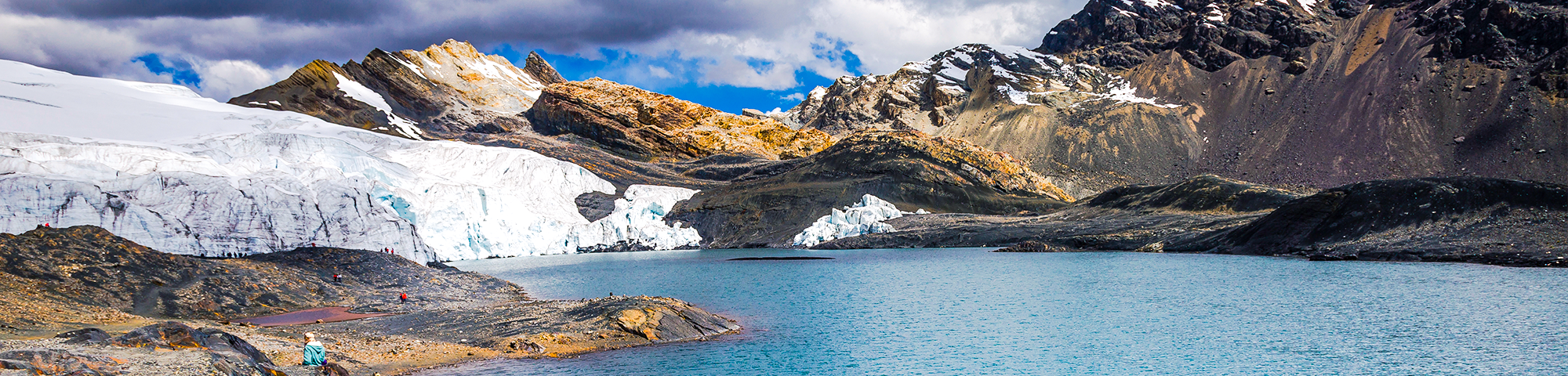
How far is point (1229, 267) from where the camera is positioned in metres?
73.9

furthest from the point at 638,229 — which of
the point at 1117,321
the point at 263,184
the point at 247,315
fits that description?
the point at 1117,321

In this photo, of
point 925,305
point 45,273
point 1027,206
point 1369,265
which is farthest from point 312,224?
point 1027,206

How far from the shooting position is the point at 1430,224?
7725 cm

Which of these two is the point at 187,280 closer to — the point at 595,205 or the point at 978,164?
the point at 595,205

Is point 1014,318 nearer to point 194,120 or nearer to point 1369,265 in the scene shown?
point 1369,265

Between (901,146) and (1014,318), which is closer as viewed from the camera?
(1014,318)

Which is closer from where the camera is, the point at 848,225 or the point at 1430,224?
the point at 1430,224

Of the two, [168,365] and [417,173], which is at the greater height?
[417,173]

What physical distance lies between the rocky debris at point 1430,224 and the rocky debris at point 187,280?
73079 millimetres

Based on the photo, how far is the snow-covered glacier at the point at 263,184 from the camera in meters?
62.0

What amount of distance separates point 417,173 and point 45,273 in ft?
315

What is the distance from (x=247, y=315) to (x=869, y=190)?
137 metres

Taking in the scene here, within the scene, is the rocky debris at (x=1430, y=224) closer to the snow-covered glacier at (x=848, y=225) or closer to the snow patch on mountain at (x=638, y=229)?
the snow-covered glacier at (x=848, y=225)

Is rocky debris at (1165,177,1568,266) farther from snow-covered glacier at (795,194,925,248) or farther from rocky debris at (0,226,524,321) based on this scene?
rocky debris at (0,226,524,321)
